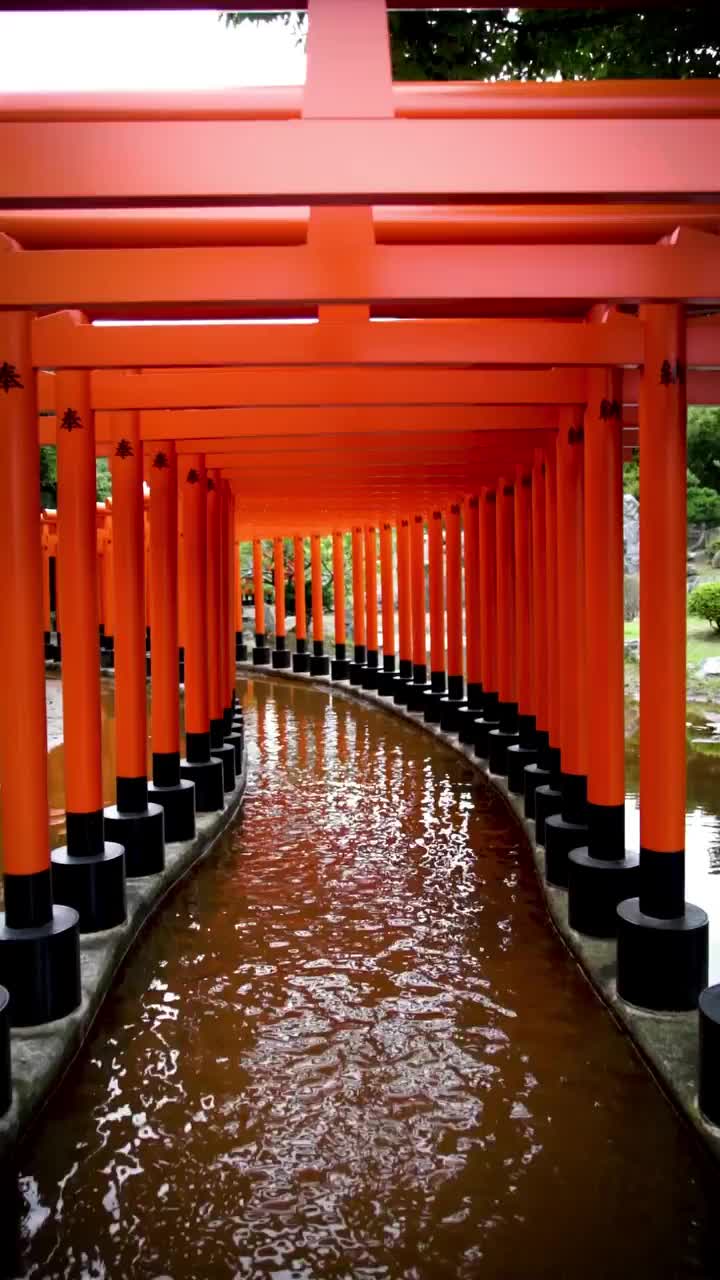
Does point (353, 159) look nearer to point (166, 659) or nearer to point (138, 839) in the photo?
point (138, 839)

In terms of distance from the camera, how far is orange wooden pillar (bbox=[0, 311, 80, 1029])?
527cm

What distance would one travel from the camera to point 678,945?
5.35 m

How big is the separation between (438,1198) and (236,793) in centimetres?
710

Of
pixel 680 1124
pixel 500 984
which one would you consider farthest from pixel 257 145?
pixel 500 984

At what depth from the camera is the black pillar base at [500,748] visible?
1184cm

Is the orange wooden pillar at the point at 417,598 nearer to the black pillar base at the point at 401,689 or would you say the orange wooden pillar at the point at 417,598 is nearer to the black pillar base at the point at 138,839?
the black pillar base at the point at 401,689

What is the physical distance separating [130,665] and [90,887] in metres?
1.70

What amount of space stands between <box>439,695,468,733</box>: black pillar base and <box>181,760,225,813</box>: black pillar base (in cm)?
529

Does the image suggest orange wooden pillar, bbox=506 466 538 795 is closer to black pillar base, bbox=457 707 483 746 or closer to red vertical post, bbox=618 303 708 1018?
black pillar base, bbox=457 707 483 746

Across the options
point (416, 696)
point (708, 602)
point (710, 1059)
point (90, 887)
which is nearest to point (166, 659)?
point (90, 887)

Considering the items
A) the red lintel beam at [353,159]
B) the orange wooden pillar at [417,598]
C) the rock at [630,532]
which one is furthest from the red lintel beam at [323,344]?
the rock at [630,532]

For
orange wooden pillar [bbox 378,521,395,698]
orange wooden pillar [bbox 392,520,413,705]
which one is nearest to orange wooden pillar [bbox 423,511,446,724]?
orange wooden pillar [bbox 392,520,413,705]

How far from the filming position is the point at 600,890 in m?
6.53

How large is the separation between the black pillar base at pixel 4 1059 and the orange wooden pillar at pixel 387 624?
14680 millimetres
